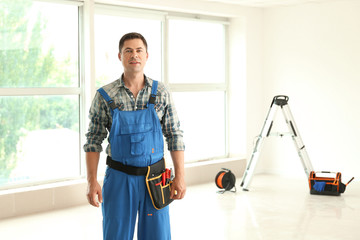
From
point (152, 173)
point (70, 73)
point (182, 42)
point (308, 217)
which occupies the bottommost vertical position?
point (308, 217)

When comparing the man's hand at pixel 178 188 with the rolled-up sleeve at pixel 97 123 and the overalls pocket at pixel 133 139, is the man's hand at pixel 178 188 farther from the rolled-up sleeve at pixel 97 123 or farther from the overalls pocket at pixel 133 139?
the rolled-up sleeve at pixel 97 123

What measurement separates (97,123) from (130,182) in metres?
0.33

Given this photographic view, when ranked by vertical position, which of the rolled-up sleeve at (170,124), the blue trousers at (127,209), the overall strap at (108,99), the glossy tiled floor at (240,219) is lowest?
the glossy tiled floor at (240,219)

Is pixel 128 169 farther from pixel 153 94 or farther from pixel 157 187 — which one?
pixel 153 94

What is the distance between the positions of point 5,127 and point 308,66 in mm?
4144

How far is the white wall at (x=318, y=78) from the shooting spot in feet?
22.7

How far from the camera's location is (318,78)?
720cm

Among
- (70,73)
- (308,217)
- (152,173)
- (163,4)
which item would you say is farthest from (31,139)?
(152,173)

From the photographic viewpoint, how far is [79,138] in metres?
6.00

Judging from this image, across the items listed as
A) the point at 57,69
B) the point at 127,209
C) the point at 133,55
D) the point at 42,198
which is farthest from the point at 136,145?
the point at 57,69

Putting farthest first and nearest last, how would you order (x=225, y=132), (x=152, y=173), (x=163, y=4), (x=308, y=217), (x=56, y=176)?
(x=225, y=132), (x=163, y=4), (x=56, y=176), (x=308, y=217), (x=152, y=173)

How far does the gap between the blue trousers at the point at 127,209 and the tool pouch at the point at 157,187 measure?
0.03 m

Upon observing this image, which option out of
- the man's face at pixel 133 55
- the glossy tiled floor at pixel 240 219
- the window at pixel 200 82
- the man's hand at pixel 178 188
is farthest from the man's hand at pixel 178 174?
the window at pixel 200 82

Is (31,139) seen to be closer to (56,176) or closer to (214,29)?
(56,176)
